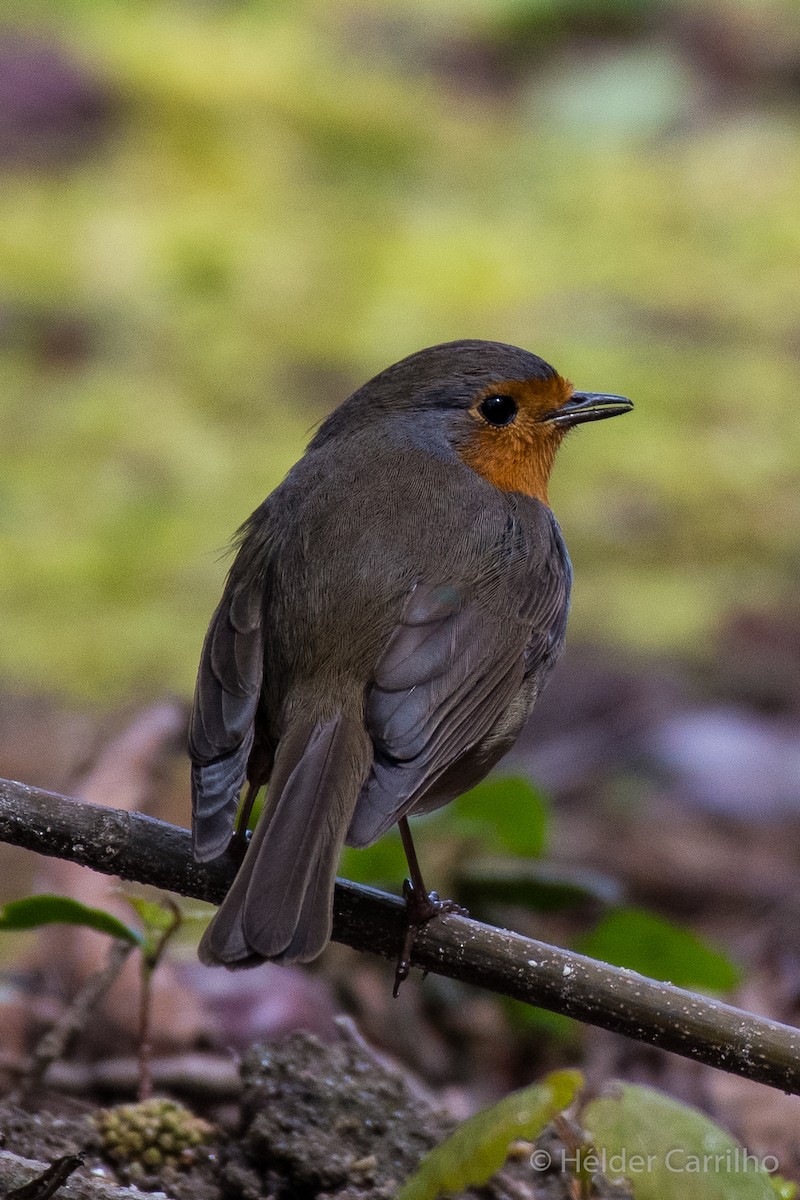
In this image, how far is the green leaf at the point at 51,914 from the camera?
8.33 ft

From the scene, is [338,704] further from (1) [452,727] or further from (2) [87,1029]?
(2) [87,1029]

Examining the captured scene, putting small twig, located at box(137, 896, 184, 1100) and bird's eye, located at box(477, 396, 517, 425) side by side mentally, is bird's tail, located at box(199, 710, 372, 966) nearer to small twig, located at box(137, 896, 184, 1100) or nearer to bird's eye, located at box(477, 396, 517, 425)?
small twig, located at box(137, 896, 184, 1100)

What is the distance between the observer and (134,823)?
2.32m

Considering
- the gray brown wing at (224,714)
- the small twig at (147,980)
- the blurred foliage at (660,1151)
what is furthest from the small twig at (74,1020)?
the blurred foliage at (660,1151)

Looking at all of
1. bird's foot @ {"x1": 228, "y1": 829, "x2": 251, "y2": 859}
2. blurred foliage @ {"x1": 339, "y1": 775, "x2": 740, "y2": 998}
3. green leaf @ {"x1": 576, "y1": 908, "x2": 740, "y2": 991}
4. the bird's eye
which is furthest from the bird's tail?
the bird's eye

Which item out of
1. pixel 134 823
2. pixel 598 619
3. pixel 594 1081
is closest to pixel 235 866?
pixel 134 823

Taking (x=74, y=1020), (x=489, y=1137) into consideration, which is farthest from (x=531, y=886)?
(x=489, y=1137)

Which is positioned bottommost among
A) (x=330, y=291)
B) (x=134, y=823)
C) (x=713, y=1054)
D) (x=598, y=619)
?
(x=713, y=1054)

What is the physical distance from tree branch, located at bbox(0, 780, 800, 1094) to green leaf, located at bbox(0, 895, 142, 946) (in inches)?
9.2

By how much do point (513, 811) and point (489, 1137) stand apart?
5.35 ft

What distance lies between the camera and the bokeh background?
3.89 metres

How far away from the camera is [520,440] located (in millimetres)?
3441

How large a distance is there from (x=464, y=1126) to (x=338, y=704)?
2.62ft

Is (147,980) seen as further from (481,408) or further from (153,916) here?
(481,408)
